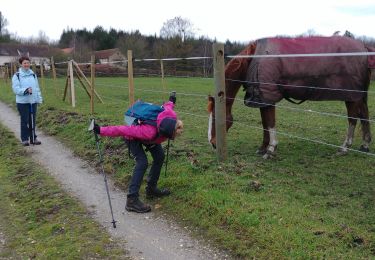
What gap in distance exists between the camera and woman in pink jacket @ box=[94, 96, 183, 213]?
4.57 metres

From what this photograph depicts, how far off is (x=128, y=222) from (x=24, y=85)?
16.1 feet

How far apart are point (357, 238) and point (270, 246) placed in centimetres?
78

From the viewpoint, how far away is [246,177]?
18.3 ft

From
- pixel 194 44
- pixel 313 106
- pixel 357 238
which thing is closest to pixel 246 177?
pixel 357 238

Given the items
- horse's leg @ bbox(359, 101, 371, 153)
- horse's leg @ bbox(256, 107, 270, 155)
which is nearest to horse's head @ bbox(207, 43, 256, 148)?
horse's leg @ bbox(256, 107, 270, 155)

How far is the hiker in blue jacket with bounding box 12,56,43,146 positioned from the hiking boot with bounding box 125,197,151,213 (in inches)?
177

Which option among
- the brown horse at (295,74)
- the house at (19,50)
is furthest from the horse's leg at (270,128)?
the house at (19,50)

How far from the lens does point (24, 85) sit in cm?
840

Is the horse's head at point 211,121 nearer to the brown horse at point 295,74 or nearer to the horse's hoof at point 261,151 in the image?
the brown horse at point 295,74

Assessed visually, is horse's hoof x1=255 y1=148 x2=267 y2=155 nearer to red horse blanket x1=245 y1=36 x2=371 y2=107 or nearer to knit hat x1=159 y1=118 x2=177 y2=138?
red horse blanket x1=245 y1=36 x2=371 y2=107

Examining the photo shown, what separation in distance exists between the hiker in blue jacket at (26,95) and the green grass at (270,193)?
0.87 meters

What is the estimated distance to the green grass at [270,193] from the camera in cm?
382

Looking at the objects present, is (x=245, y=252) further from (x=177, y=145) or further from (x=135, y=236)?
(x=177, y=145)

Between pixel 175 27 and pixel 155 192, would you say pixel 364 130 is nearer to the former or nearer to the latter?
pixel 155 192
